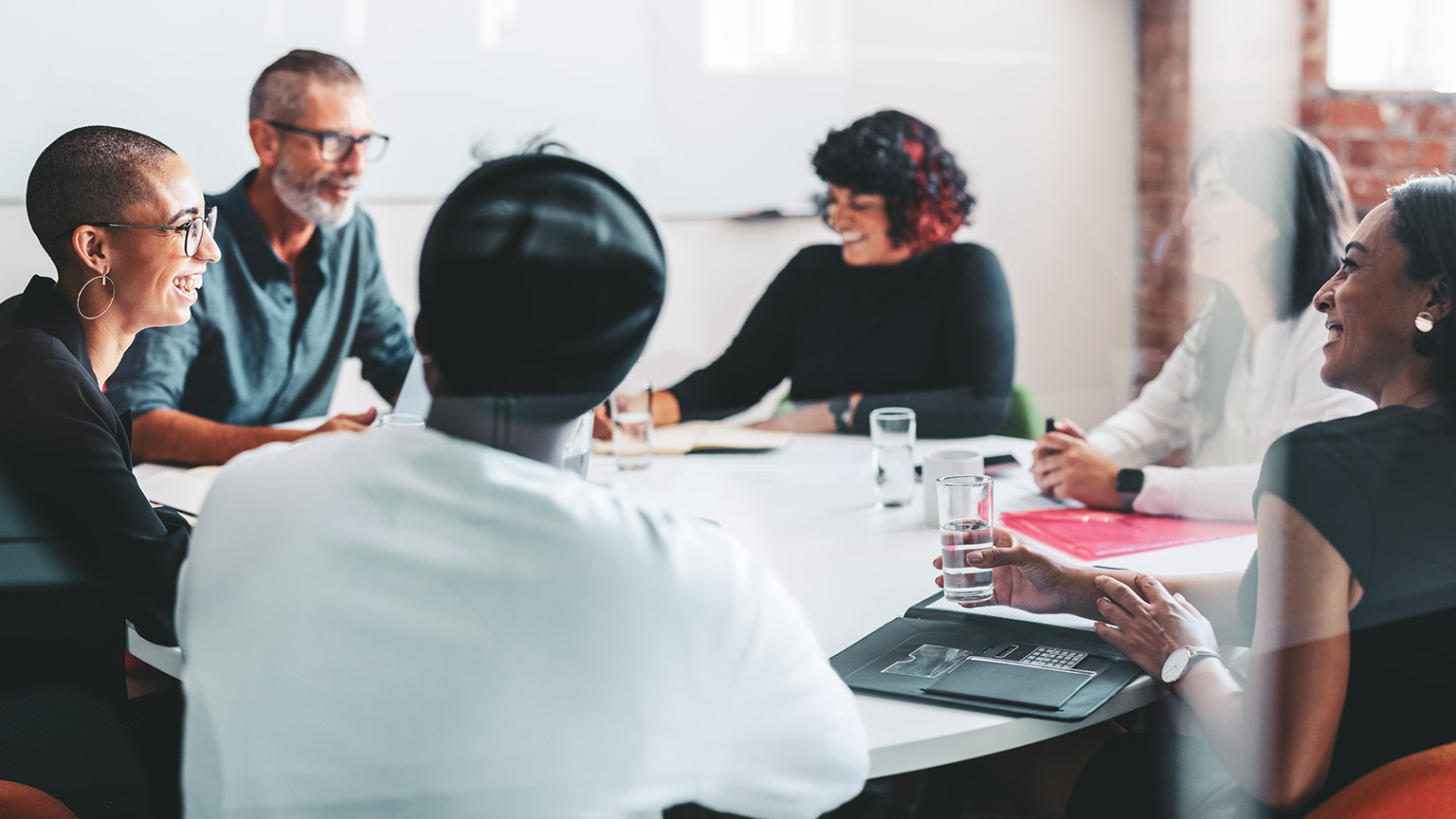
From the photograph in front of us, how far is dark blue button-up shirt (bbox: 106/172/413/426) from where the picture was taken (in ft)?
3.74

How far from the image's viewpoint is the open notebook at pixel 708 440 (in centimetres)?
205

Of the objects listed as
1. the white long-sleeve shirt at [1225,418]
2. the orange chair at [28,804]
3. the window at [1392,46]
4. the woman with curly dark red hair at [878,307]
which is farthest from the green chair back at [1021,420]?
the orange chair at [28,804]

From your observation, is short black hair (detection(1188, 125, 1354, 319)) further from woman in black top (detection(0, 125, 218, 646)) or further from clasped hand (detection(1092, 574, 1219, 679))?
woman in black top (detection(0, 125, 218, 646))

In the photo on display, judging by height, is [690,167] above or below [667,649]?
above

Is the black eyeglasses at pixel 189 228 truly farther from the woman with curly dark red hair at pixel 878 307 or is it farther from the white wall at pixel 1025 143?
the white wall at pixel 1025 143

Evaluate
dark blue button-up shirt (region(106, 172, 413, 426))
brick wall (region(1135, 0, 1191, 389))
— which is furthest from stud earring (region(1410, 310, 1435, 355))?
brick wall (region(1135, 0, 1191, 389))

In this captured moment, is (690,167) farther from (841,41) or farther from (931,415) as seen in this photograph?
(931,415)

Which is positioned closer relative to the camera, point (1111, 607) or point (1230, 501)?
point (1111, 607)

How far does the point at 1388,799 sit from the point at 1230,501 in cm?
63

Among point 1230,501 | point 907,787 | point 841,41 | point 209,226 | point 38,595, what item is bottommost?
point 907,787

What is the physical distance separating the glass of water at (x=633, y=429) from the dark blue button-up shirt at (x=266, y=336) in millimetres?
374

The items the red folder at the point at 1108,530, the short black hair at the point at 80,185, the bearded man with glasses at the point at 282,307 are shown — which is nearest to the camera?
the short black hair at the point at 80,185

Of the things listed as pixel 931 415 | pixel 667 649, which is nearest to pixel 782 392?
pixel 931 415

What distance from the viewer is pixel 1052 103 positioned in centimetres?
343
